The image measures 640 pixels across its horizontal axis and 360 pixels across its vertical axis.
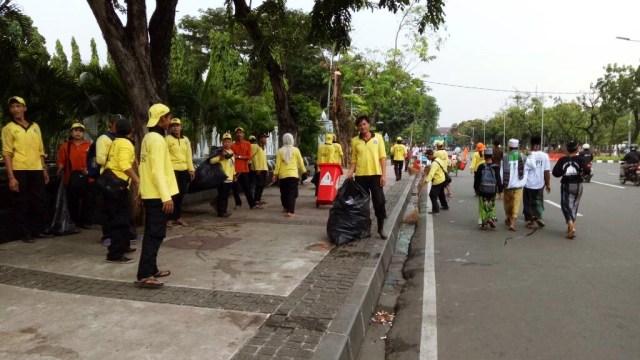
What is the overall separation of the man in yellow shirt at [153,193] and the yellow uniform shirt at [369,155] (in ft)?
10.5

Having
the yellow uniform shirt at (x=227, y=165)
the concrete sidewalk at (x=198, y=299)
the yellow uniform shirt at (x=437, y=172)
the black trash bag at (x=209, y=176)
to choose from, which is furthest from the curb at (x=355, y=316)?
the yellow uniform shirt at (x=437, y=172)

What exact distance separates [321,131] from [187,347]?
15.6 meters

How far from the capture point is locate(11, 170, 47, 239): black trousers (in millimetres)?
6301

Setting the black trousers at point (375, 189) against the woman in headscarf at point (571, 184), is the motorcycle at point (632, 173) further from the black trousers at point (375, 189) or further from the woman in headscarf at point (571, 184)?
the black trousers at point (375, 189)

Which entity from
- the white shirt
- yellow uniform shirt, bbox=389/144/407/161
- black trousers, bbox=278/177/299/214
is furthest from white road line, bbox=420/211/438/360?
yellow uniform shirt, bbox=389/144/407/161

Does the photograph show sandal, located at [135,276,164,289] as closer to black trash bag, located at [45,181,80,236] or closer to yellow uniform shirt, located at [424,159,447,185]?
black trash bag, located at [45,181,80,236]

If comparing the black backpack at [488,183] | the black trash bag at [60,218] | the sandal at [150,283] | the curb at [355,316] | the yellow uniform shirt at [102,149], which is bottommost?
the curb at [355,316]

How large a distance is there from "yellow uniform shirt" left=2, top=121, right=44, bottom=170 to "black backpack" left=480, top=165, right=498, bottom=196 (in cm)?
692

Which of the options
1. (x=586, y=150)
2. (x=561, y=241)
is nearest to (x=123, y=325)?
(x=561, y=241)

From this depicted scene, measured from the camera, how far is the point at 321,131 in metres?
18.7

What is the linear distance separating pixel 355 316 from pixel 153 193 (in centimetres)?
218

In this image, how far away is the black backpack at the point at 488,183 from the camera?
28.7 ft

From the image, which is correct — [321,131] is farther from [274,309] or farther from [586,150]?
[274,309]

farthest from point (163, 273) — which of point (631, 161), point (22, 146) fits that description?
point (631, 161)
